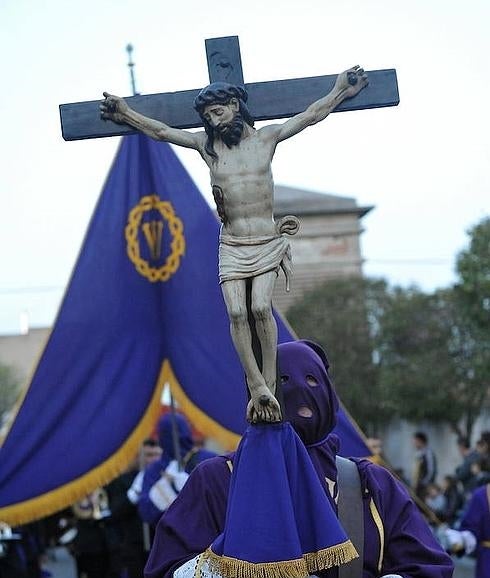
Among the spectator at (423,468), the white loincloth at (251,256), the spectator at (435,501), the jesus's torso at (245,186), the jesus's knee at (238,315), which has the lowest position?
the spectator at (435,501)

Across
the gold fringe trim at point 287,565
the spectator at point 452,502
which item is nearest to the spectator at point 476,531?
the gold fringe trim at point 287,565

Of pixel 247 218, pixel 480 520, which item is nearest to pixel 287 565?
pixel 247 218

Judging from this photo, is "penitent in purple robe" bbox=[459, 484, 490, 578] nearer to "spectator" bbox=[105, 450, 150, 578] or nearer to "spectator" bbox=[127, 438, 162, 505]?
"spectator" bbox=[127, 438, 162, 505]

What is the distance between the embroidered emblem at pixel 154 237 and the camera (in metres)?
8.55

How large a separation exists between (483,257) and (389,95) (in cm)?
2422

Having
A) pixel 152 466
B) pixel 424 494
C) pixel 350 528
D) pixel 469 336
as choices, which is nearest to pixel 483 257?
pixel 469 336

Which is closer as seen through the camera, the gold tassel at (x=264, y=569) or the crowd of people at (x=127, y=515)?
the gold tassel at (x=264, y=569)

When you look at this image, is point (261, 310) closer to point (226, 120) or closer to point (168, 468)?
point (226, 120)

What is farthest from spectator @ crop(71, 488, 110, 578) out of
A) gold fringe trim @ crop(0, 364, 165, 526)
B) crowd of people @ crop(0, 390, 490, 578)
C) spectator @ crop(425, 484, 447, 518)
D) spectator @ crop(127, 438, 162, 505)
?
spectator @ crop(425, 484, 447, 518)

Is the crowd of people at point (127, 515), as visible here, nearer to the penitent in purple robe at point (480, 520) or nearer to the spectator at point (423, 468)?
the penitent in purple robe at point (480, 520)

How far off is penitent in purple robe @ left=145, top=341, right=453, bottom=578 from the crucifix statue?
476mm

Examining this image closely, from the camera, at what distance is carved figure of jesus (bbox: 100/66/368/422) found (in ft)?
10.7

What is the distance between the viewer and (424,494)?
1608 centimetres

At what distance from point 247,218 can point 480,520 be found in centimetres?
501
